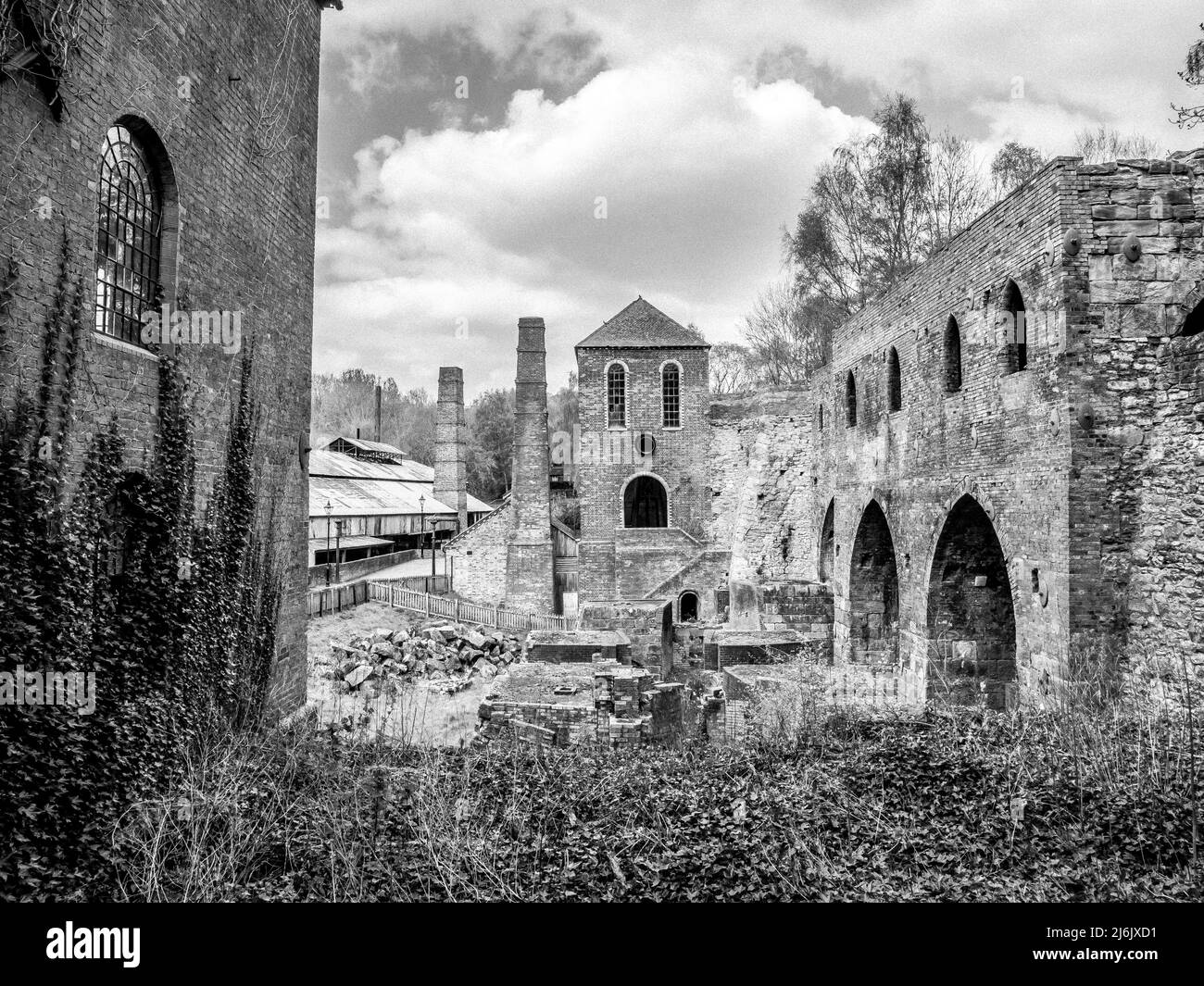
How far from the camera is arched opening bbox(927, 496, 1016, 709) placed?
12.4 meters

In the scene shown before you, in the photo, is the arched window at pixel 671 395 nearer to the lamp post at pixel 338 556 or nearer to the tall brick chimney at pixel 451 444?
the lamp post at pixel 338 556

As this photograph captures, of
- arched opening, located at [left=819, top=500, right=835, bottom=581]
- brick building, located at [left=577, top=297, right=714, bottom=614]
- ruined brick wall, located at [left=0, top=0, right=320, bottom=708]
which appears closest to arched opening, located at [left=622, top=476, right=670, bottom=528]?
brick building, located at [left=577, top=297, right=714, bottom=614]

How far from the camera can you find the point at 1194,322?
9094mm

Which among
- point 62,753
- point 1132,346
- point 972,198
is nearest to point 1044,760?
point 1132,346

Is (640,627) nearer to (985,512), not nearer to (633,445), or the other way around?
(985,512)

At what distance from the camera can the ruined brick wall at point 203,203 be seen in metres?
5.83

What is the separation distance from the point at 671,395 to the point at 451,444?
1734 cm

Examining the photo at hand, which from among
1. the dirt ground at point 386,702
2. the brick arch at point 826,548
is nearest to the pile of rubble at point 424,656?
the dirt ground at point 386,702

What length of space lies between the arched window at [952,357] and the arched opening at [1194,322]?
348 centimetres

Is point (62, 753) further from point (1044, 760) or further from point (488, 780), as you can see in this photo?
point (1044, 760)

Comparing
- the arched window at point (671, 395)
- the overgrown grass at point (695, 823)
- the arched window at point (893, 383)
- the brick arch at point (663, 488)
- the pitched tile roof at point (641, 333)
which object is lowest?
the overgrown grass at point (695, 823)

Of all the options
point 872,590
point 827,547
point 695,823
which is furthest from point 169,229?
point 827,547

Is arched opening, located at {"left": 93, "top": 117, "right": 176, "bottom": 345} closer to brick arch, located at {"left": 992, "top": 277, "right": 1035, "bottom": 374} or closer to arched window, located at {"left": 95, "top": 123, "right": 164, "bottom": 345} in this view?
arched window, located at {"left": 95, "top": 123, "right": 164, "bottom": 345}

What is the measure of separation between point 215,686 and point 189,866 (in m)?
3.29
